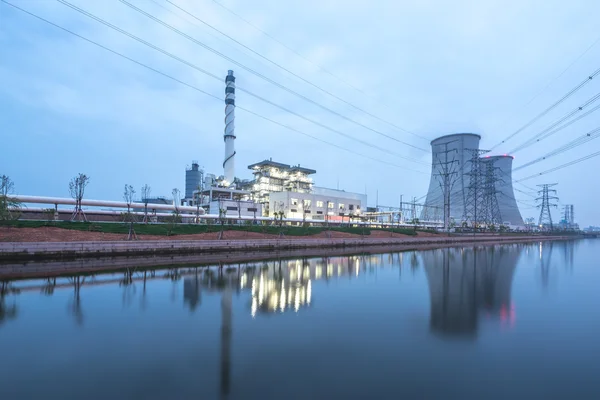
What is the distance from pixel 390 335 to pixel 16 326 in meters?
10.3

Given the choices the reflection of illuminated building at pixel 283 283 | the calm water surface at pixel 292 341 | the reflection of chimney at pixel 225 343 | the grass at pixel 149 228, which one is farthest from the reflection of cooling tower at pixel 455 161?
the reflection of chimney at pixel 225 343

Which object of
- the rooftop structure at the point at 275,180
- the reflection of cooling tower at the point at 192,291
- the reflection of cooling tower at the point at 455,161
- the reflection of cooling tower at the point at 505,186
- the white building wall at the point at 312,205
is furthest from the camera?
the rooftop structure at the point at 275,180

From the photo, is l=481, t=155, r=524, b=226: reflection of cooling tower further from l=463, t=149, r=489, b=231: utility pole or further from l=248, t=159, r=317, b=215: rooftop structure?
l=248, t=159, r=317, b=215: rooftop structure

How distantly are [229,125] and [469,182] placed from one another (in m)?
64.1

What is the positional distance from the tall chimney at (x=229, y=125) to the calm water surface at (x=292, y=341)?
64430 mm

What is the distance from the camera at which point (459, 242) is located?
178ft

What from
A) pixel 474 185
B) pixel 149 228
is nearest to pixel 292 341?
pixel 149 228

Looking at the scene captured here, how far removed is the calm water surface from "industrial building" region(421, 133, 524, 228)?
58.9 meters

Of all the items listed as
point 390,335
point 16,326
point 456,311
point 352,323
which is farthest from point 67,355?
point 456,311

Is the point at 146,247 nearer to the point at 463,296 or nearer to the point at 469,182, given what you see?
the point at 463,296

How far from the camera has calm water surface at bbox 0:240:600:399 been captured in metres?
5.22

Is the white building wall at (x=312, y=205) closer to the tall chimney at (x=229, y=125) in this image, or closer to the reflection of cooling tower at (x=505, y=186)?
the tall chimney at (x=229, y=125)

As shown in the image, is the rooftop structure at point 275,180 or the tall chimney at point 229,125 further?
the rooftop structure at point 275,180

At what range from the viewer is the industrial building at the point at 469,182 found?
232 ft
